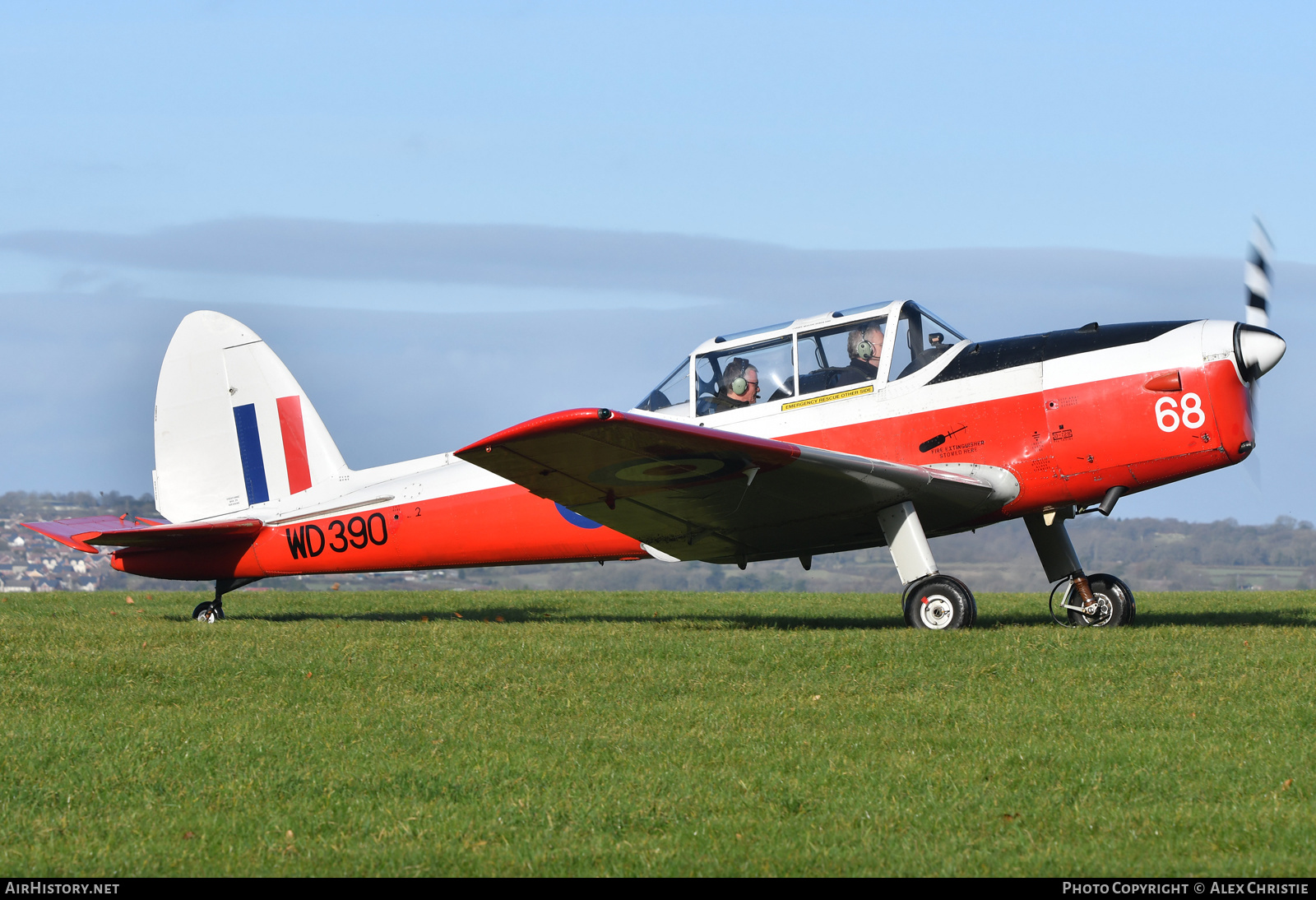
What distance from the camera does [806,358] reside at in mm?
11398

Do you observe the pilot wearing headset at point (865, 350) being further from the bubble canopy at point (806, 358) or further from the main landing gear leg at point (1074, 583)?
the main landing gear leg at point (1074, 583)

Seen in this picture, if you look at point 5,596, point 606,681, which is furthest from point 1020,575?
point 606,681

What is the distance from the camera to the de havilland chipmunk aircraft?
Answer: 396 inches

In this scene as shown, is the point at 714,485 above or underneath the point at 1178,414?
underneath

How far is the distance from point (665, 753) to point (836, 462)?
4.64m

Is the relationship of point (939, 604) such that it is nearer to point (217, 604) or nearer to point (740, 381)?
point (740, 381)

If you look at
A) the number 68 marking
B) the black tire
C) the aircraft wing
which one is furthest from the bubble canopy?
the black tire

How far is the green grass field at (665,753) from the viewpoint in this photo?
4355 mm

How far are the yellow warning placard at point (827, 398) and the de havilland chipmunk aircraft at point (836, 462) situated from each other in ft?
0.07

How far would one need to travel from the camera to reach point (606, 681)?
7.91m

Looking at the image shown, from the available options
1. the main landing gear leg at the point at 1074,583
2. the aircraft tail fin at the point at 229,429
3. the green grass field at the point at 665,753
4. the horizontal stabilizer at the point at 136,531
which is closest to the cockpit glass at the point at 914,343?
the main landing gear leg at the point at 1074,583

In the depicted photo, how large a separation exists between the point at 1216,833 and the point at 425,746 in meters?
3.55

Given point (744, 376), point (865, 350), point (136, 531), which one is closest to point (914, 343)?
point (865, 350)

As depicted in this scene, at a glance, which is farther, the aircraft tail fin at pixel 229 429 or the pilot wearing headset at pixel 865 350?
the aircraft tail fin at pixel 229 429
